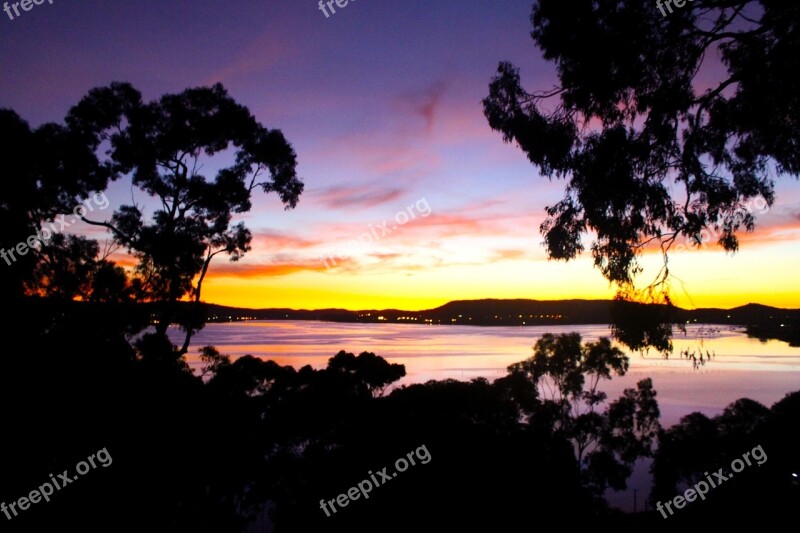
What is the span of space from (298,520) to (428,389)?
11130mm

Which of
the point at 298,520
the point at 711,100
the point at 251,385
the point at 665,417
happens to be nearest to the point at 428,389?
the point at 251,385

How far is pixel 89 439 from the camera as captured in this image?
387 inches

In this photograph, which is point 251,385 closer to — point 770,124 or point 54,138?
point 54,138

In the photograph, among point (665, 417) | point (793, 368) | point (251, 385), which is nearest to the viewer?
point (251, 385)

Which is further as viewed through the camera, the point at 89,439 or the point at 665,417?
the point at 665,417
